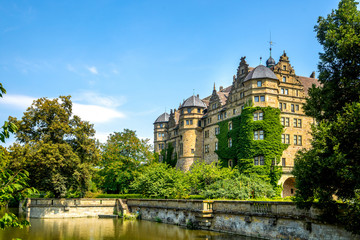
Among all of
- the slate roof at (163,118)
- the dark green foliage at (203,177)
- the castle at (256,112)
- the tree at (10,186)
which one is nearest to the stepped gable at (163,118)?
the slate roof at (163,118)

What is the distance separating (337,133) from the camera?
15.9 m

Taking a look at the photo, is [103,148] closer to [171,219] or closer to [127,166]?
[127,166]

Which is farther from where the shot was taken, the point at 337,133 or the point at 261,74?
the point at 261,74

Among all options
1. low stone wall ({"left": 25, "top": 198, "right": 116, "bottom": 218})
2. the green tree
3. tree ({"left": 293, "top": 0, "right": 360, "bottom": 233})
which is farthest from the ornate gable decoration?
tree ({"left": 293, "top": 0, "right": 360, "bottom": 233})

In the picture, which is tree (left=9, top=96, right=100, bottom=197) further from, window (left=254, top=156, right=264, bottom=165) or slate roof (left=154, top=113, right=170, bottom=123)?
slate roof (left=154, top=113, right=170, bottom=123)

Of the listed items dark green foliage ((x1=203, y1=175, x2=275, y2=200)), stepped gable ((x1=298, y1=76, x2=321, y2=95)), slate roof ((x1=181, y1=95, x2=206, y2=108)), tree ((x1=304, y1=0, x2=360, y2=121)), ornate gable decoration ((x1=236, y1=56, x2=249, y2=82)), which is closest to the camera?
tree ((x1=304, y1=0, x2=360, y2=121))

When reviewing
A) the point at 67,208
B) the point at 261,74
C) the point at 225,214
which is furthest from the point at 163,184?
the point at 261,74

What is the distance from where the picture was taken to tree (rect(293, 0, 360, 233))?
49.1 ft

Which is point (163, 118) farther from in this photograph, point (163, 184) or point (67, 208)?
point (67, 208)

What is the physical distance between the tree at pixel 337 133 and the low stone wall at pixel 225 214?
1.66 m

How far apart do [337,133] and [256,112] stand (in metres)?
25.4

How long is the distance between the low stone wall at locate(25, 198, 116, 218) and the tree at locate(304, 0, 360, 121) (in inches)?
1163

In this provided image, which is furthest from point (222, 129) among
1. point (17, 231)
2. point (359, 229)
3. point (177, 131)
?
point (359, 229)

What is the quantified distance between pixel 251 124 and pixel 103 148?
23.3 m
